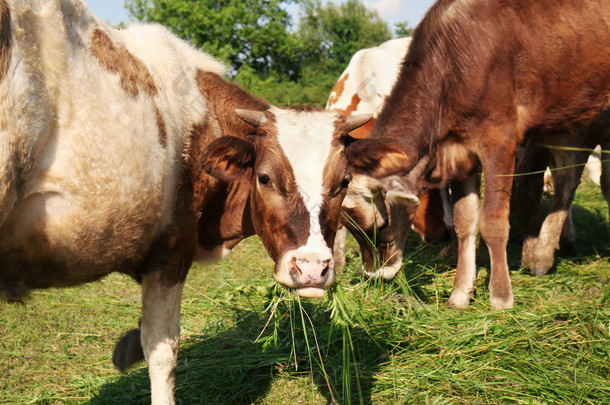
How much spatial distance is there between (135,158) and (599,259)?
5.28 m

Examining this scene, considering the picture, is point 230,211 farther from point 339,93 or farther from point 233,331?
point 339,93

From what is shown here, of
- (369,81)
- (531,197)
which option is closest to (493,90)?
(531,197)

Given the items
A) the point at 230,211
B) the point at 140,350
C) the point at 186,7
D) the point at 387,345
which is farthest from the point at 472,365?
the point at 186,7

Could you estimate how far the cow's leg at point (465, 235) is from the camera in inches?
203

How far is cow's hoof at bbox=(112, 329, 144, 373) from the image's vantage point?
11.8 feet

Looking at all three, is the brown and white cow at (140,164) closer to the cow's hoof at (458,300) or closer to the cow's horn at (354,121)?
the cow's horn at (354,121)

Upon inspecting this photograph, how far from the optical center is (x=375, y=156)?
3502mm

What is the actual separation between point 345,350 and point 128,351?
4.42 feet

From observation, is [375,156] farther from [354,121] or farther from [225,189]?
[225,189]

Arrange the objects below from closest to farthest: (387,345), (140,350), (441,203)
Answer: (140,350)
(387,345)
(441,203)

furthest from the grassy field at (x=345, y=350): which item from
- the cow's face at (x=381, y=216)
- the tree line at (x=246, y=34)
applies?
the tree line at (x=246, y=34)

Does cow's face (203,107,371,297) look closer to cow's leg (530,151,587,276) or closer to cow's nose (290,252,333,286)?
cow's nose (290,252,333,286)

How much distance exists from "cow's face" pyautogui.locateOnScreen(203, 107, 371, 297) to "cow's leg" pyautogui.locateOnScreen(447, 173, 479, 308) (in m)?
2.39

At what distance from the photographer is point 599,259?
20.2 ft
